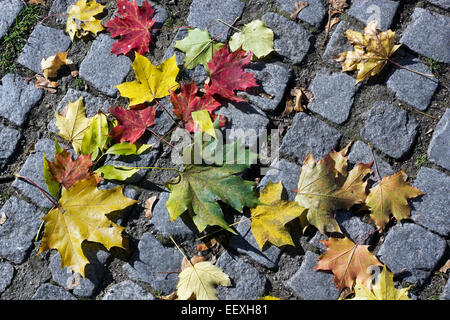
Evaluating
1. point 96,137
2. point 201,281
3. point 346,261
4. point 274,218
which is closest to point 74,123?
point 96,137

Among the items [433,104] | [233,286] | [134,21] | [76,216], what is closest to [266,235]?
[233,286]

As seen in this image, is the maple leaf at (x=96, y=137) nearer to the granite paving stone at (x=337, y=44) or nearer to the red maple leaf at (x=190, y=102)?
the red maple leaf at (x=190, y=102)

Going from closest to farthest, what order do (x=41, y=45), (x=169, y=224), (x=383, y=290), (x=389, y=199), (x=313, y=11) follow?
1. (x=383, y=290)
2. (x=389, y=199)
3. (x=169, y=224)
4. (x=313, y=11)
5. (x=41, y=45)

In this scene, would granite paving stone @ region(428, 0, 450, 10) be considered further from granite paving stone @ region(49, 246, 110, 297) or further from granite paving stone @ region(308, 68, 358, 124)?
granite paving stone @ region(49, 246, 110, 297)

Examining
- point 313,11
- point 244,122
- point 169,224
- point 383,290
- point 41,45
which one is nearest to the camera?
point 383,290

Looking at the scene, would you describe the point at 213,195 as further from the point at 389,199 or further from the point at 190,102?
the point at 389,199

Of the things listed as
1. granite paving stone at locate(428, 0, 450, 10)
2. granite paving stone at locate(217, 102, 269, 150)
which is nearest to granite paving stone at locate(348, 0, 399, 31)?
granite paving stone at locate(428, 0, 450, 10)
